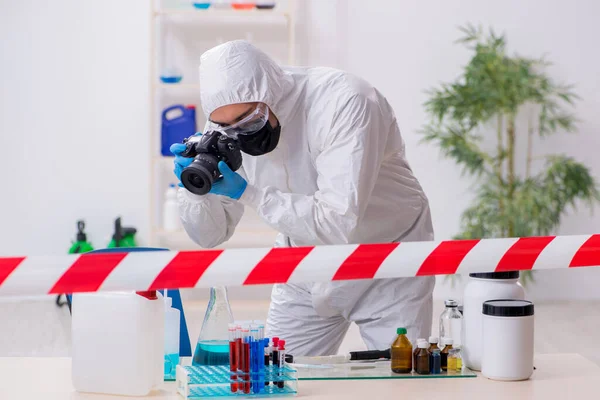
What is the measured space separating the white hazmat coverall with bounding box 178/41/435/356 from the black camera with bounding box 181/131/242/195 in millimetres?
100

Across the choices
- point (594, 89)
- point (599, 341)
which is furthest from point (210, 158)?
point (594, 89)

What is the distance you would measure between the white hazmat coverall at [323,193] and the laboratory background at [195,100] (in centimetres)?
279

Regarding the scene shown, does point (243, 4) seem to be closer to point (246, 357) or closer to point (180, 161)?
point (180, 161)

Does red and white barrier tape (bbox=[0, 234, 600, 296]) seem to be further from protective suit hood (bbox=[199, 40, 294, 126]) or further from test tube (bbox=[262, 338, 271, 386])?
protective suit hood (bbox=[199, 40, 294, 126])

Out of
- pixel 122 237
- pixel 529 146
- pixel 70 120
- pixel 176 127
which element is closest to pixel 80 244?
pixel 122 237

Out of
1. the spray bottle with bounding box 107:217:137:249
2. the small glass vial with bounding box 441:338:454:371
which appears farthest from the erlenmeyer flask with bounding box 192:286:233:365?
the spray bottle with bounding box 107:217:137:249

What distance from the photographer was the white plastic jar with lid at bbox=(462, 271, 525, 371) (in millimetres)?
1695

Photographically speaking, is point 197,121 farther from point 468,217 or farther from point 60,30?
point 468,217

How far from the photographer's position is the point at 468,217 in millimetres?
5023

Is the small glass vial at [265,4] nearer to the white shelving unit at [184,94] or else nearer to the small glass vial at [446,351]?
the white shelving unit at [184,94]

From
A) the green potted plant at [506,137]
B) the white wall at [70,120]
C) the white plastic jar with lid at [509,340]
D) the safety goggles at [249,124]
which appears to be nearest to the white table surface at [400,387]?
the white plastic jar with lid at [509,340]

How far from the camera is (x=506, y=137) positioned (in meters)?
5.26

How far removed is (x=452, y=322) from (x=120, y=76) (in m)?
3.87

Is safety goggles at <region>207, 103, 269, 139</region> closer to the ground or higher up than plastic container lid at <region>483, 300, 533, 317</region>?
higher up
